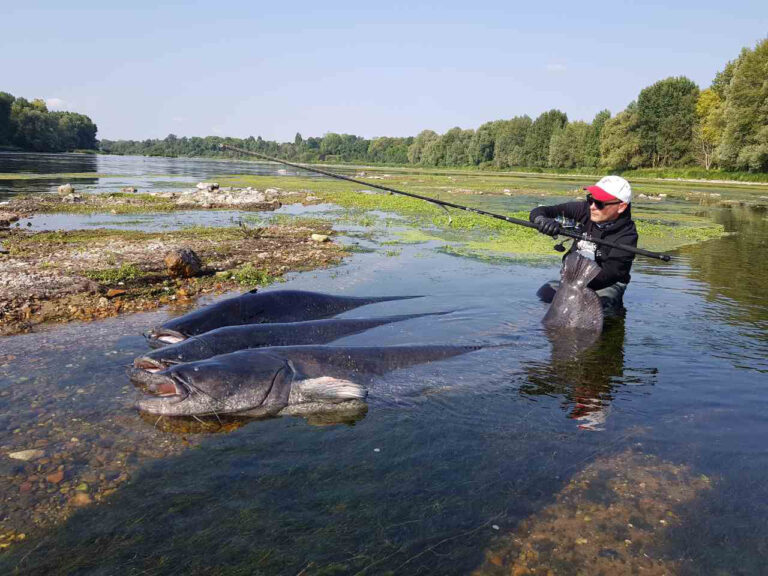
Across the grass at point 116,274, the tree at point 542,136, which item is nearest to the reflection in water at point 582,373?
the grass at point 116,274

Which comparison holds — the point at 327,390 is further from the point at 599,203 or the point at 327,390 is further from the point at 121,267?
the point at 121,267

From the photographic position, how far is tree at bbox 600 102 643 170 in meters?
85.6

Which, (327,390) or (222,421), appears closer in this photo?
(222,421)

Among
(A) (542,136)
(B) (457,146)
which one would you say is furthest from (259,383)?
(B) (457,146)

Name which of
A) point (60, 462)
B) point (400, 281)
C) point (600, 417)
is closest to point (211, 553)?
point (60, 462)

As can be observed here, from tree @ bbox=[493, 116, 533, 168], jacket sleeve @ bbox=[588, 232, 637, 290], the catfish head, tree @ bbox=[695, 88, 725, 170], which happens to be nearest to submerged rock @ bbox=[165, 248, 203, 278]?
the catfish head

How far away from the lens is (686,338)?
785 centimetres

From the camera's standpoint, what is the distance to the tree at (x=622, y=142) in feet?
281

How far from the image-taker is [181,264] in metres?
10.5

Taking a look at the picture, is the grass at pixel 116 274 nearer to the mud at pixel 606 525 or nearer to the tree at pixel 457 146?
the mud at pixel 606 525

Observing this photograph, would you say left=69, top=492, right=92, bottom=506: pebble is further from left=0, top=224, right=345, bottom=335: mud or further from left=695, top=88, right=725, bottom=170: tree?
left=695, top=88, right=725, bottom=170: tree

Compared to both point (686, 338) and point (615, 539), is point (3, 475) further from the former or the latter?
point (686, 338)

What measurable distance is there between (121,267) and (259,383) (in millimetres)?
6875

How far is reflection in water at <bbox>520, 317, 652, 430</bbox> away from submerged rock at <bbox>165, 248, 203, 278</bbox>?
6.97m
